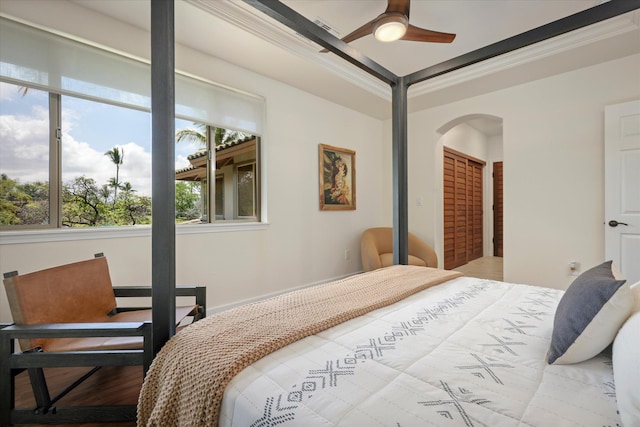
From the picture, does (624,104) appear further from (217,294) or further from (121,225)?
(121,225)

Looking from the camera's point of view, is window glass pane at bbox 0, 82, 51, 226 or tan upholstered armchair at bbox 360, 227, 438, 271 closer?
window glass pane at bbox 0, 82, 51, 226

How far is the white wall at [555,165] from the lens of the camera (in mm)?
2979

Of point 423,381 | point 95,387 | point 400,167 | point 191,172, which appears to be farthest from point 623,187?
point 95,387

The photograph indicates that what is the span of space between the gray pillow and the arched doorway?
350cm

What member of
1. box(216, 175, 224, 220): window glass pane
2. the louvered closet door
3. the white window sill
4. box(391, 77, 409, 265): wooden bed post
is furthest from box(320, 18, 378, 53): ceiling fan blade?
the louvered closet door

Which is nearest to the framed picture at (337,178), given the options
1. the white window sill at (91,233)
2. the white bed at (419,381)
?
the white window sill at (91,233)

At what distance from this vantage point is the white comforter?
0.64m

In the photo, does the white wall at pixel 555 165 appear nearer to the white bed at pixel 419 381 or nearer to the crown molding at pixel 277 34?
the crown molding at pixel 277 34

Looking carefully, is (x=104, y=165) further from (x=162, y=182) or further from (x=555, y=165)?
(x=555, y=165)

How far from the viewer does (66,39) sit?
6.73 ft

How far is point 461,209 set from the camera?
520cm

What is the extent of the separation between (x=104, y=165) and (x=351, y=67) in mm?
2550

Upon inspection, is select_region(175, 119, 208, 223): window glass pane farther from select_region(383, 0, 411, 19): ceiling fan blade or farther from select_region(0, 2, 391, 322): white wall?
select_region(383, 0, 411, 19): ceiling fan blade

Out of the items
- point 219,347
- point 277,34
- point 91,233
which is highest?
point 277,34
